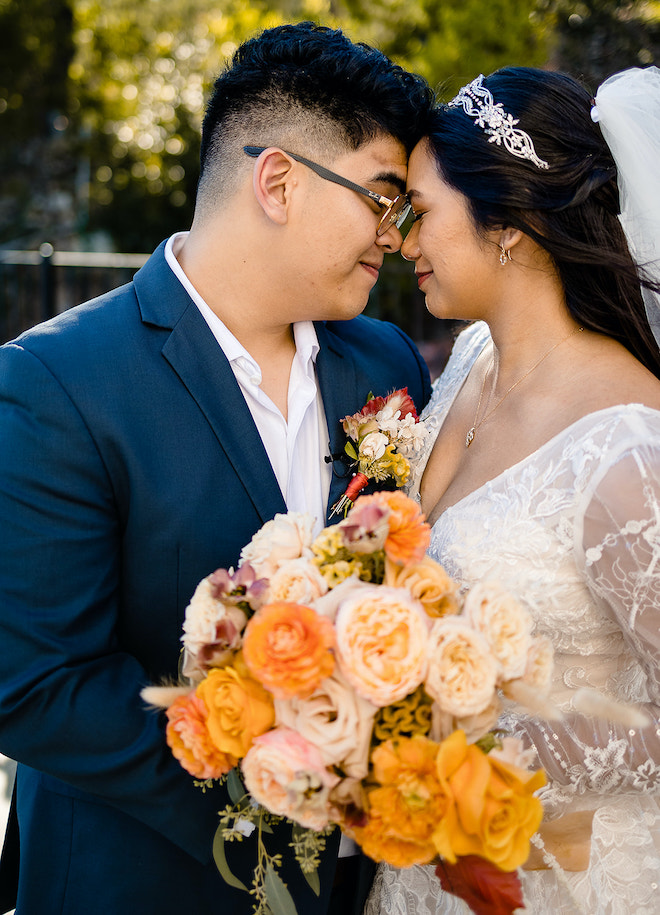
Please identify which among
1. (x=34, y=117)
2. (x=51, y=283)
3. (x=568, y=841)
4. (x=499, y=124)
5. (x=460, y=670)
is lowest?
(x=51, y=283)

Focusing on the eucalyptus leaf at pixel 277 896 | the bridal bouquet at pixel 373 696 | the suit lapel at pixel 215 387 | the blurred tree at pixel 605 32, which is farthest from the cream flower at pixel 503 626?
the blurred tree at pixel 605 32

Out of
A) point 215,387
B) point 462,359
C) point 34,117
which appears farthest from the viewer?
point 34,117

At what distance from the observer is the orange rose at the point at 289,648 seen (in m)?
1.43

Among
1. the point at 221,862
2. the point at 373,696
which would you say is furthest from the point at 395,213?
the point at 221,862

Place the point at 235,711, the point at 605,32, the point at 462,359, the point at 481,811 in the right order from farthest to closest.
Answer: the point at 605,32, the point at 462,359, the point at 235,711, the point at 481,811

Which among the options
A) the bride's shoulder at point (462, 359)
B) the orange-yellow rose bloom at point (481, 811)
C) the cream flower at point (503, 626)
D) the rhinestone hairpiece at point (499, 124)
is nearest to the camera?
the orange-yellow rose bloom at point (481, 811)

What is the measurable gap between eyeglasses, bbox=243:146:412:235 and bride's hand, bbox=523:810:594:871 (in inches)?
71.6

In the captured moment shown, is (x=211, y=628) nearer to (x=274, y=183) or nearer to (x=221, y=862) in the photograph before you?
(x=221, y=862)

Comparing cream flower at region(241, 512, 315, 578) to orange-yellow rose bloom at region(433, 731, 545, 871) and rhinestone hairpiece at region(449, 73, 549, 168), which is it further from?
rhinestone hairpiece at region(449, 73, 549, 168)

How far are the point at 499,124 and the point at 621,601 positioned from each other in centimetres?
→ 142

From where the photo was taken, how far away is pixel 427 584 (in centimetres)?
160

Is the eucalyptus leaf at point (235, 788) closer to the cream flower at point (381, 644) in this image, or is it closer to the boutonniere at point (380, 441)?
the cream flower at point (381, 644)

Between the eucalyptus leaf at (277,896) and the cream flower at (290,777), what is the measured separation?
0.98 feet

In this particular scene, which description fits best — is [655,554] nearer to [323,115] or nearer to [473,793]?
[473,793]
